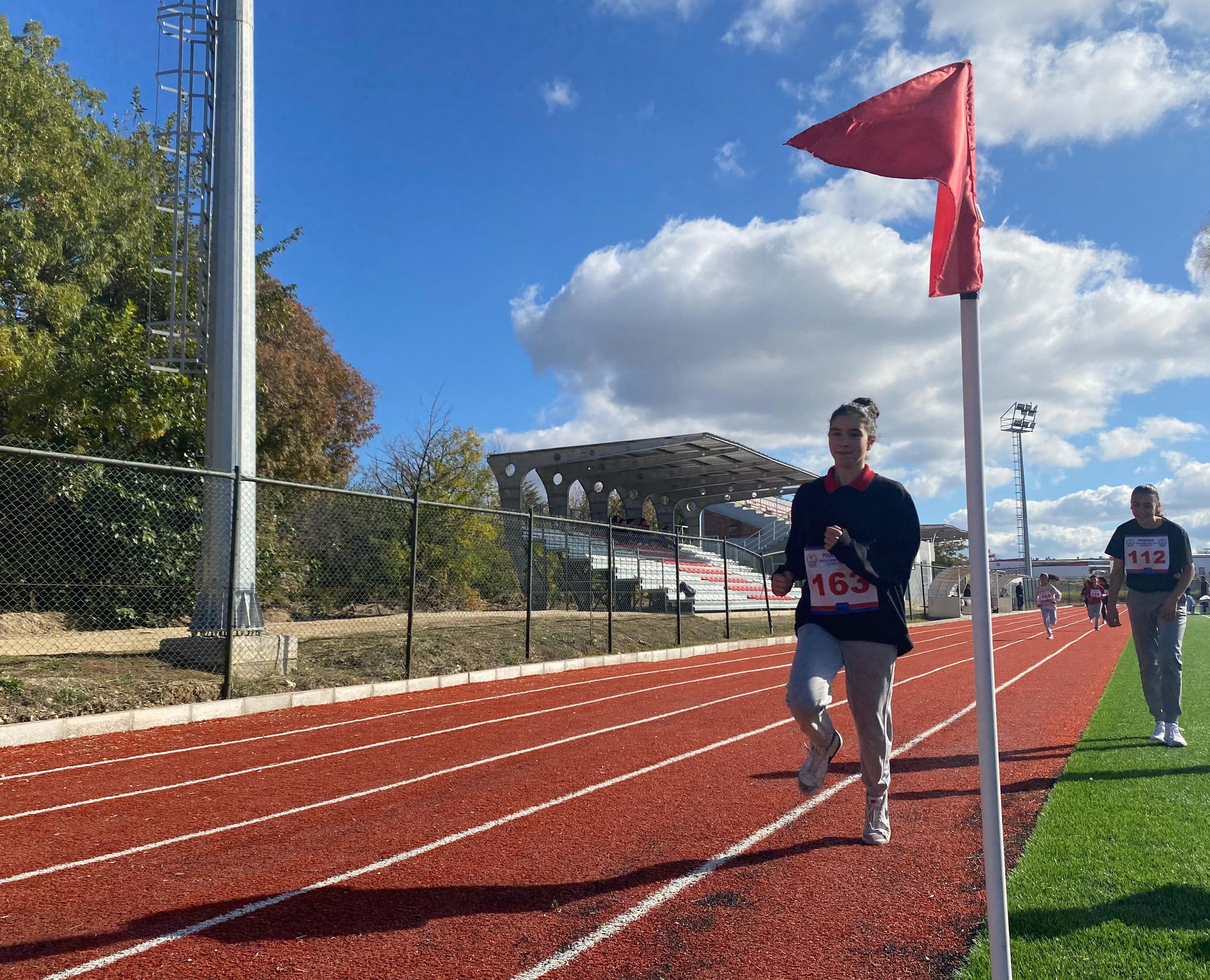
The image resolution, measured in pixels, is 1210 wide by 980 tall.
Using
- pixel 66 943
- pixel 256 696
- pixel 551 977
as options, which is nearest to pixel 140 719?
pixel 256 696

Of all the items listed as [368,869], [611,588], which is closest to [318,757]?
[368,869]

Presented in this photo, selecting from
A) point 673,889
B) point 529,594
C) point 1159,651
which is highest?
point 529,594

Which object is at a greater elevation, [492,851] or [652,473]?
[652,473]

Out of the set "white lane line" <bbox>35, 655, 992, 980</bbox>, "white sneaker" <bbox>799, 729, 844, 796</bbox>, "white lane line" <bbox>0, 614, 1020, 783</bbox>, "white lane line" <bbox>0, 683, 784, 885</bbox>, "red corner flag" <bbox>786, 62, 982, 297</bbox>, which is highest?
"red corner flag" <bbox>786, 62, 982, 297</bbox>

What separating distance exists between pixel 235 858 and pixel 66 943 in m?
1.11

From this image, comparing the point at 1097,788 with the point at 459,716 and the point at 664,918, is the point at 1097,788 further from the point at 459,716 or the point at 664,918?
the point at 459,716

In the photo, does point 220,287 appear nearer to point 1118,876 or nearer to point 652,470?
point 1118,876

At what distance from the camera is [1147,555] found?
7.10m

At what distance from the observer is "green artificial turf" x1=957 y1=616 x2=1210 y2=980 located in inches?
119

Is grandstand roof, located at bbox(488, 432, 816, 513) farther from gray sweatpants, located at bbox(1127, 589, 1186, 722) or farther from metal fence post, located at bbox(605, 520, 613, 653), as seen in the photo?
gray sweatpants, located at bbox(1127, 589, 1186, 722)

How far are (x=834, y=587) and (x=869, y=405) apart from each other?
935 mm

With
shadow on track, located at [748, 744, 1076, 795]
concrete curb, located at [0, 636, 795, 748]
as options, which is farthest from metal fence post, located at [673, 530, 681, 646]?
shadow on track, located at [748, 744, 1076, 795]

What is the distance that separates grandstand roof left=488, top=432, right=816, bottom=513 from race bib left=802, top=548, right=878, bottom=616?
21679mm

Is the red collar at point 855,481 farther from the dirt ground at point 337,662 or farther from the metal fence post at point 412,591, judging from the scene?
the metal fence post at point 412,591
